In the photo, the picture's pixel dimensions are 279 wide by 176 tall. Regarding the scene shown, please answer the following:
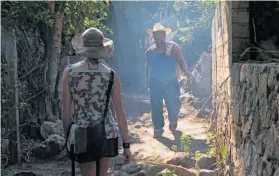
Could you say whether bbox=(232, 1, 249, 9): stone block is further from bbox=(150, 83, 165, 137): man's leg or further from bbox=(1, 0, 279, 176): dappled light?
bbox=(150, 83, 165, 137): man's leg

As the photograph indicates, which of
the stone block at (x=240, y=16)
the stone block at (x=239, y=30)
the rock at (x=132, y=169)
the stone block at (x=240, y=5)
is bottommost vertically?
the rock at (x=132, y=169)

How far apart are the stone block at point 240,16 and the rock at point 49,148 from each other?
9.84 feet

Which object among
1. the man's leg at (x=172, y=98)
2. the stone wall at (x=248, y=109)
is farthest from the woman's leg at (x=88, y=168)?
the man's leg at (x=172, y=98)

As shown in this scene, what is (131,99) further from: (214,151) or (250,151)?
(250,151)

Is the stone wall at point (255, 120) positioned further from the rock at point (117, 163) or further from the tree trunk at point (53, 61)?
the tree trunk at point (53, 61)

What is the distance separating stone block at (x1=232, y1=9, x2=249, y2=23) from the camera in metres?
3.44

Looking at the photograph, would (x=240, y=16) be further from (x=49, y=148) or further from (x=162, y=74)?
(x=162, y=74)

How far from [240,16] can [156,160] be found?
239cm

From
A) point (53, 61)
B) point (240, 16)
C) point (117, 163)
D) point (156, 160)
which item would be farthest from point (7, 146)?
point (240, 16)

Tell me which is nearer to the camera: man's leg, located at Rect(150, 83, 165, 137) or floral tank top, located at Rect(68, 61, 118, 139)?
floral tank top, located at Rect(68, 61, 118, 139)

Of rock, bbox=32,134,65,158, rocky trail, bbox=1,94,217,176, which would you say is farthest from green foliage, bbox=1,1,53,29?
rocky trail, bbox=1,94,217,176

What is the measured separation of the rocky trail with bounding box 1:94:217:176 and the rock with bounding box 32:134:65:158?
70 mm

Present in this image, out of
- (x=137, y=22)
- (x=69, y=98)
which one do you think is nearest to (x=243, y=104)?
(x=69, y=98)

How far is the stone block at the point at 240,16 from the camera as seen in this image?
3.44 metres
